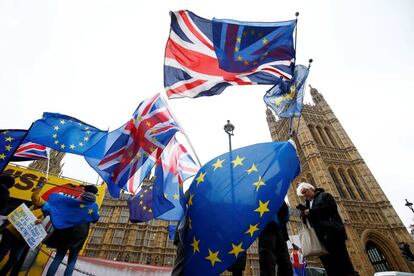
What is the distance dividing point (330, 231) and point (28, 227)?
16.8ft

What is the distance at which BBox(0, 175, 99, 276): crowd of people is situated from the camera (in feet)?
13.7

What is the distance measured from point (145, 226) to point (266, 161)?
23085mm

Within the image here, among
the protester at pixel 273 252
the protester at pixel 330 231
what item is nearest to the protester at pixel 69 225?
the protester at pixel 273 252

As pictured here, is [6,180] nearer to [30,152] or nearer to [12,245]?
[12,245]

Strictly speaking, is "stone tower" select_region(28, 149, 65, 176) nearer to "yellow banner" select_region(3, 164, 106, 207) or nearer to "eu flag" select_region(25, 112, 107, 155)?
"yellow banner" select_region(3, 164, 106, 207)

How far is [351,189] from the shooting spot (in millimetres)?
33406

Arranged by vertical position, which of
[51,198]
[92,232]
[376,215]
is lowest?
[51,198]

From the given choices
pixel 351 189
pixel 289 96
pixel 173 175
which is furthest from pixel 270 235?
pixel 351 189

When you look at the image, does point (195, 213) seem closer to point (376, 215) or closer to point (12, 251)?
point (12, 251)

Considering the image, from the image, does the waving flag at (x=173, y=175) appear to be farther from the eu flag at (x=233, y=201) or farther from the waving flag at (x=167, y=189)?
the eu flag at (x=233, y=201)

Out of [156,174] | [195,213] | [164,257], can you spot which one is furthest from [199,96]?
[164,257]

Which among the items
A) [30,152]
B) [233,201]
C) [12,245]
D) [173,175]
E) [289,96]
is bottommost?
[12,245]

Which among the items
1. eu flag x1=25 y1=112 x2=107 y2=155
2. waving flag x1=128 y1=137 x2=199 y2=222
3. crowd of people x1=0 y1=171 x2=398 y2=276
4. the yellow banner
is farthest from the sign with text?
the yellow banner

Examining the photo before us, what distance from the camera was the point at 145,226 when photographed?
23406 millimetres
